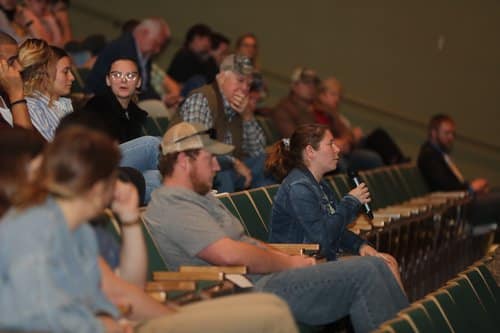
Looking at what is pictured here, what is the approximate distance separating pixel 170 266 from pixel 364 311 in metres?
0.68

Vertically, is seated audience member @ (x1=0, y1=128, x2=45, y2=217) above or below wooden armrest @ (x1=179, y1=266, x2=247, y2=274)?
above

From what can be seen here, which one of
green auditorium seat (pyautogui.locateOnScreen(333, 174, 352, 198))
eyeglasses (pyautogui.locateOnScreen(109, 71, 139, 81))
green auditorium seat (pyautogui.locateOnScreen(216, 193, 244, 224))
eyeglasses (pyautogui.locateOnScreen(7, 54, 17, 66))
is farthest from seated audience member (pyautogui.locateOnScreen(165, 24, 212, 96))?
eyeglasses (pyautogui.locateOnScreen(7, 54, 17, 66))

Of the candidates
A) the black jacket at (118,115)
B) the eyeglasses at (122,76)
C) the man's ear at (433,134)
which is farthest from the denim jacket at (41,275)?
the man's ear at (433,134)

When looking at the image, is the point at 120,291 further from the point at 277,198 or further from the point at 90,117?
the point at 277,198

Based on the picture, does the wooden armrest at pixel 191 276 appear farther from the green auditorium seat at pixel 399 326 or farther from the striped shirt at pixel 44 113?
the striped shirt at pixel 44 113

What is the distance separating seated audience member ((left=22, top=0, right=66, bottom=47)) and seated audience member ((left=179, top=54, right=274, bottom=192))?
6.45 feet

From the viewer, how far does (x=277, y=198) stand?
433cm

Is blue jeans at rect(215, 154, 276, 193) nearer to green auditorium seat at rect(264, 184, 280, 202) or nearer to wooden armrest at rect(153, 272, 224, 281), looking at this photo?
green auditorium seat at rect(264, 184, 280, 202)

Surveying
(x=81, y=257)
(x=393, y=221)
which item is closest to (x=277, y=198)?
(x=393, y=221)

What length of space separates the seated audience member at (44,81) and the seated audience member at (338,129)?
3458 millimetres

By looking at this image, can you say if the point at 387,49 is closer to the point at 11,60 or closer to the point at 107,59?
the point at 107,59

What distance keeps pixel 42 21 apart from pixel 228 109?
2393mm

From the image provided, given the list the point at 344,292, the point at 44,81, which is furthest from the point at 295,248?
the point at 44,81

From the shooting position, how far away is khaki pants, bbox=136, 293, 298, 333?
2.69 metres
